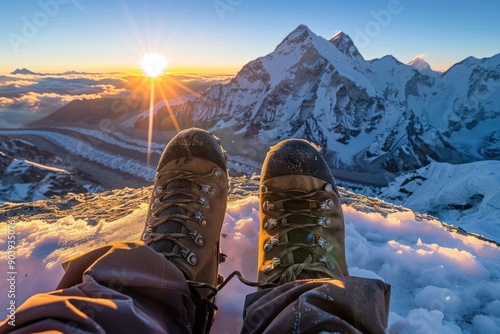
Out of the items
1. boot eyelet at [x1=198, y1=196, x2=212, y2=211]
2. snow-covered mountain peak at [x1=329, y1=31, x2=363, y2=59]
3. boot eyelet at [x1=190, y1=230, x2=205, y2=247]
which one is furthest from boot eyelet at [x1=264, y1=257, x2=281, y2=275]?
snow-covered mountain peak at [x1=329, y1=31, x2=363, y2=59]

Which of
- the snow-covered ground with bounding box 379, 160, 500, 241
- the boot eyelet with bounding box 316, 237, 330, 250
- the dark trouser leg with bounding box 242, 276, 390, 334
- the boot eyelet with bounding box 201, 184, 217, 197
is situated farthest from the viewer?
the snow-covered ground with bounding box 379, 160, 500, 241

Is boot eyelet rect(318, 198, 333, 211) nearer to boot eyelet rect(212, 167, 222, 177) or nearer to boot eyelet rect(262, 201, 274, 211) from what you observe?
boot eyelet rect(262, 201, 274, 211)

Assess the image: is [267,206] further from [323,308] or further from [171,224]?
[323,308]

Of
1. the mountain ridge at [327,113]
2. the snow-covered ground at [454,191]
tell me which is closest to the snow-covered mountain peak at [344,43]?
the mountain ridge at [327,113]

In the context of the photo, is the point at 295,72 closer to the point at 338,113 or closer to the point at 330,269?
the point at 338,113

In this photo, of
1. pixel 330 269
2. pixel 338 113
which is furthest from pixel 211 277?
pixel 338 113

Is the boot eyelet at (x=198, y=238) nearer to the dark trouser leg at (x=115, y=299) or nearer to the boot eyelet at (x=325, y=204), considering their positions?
the dark trouser leg at (x=115, y=299)
